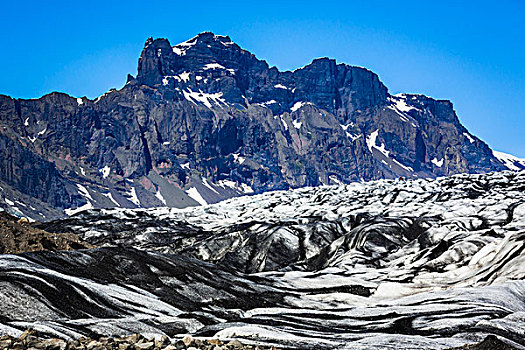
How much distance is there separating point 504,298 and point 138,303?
13.5 meters

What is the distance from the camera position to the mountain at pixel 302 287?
45.6 feet

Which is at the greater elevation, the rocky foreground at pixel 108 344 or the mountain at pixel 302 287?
the mountain at pixel 302 287

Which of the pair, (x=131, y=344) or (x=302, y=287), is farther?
(x=302, y=287)

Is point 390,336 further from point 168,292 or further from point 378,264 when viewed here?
point 378,264

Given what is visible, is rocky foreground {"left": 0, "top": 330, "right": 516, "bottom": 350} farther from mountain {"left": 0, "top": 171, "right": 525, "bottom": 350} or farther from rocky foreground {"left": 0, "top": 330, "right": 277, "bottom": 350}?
mountain {"left": 0, "top": 171, "right": 525, "bottom": 350}

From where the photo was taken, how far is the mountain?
1390 cm

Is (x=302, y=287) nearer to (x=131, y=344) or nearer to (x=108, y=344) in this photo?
(x=131, y=344)

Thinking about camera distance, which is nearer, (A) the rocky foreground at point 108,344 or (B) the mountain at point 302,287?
(A) the rocky foreground at point 108,344

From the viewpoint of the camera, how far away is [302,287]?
25500 mm

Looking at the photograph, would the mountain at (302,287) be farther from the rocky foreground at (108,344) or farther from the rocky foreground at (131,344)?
the rocky foreground at (108,344)

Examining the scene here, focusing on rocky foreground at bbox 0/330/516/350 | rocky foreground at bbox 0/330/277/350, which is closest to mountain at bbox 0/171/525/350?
rocky foreground at bbox 0/330/516/350

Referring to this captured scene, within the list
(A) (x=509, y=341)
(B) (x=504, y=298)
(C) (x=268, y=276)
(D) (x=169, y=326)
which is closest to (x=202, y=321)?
(D) (x=169, y=326)

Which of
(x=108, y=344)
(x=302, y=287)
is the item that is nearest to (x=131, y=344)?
(x=108, y=344)

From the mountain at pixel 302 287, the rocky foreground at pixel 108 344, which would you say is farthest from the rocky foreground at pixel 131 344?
the mountain at pixel 302 287
